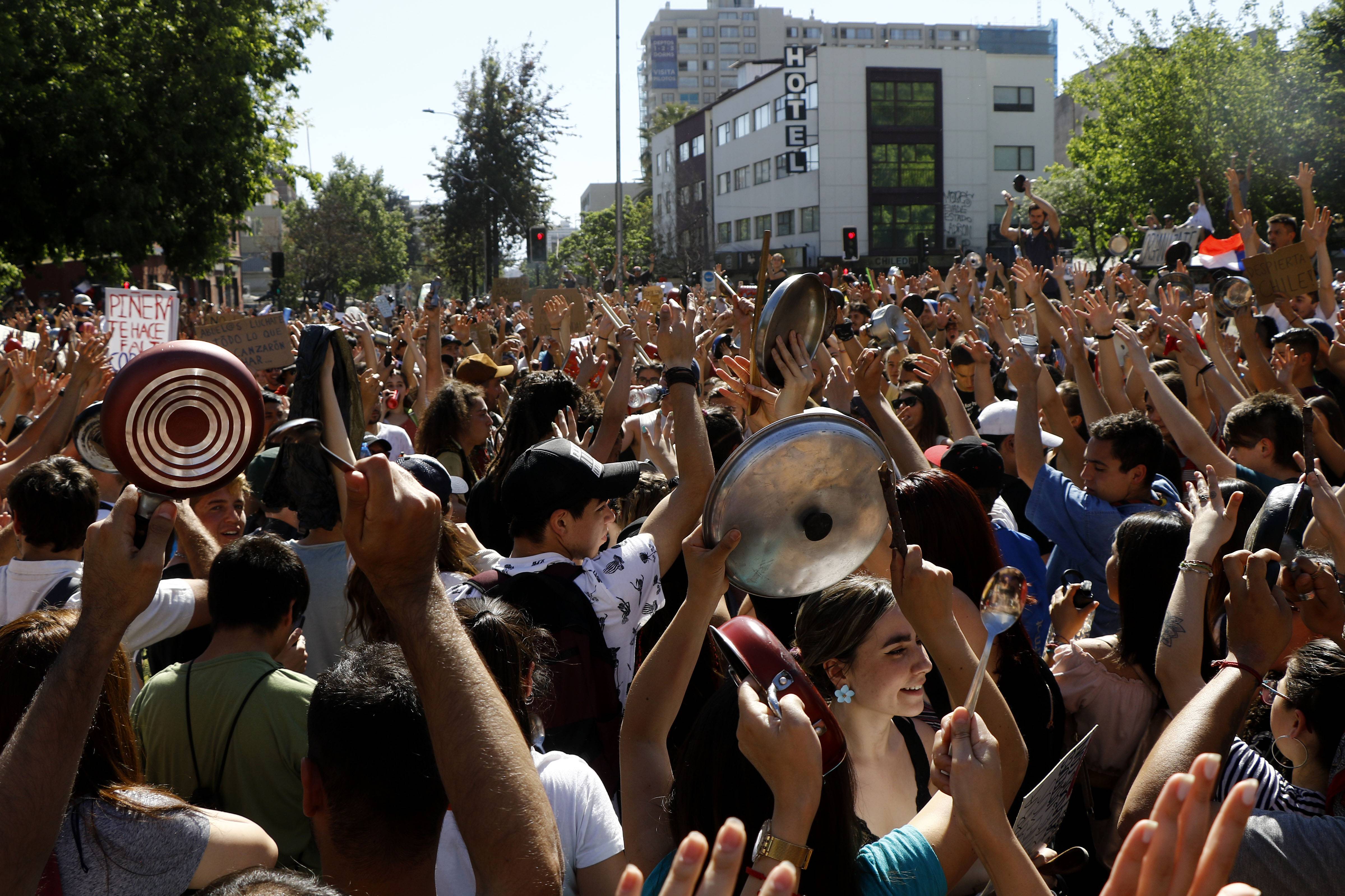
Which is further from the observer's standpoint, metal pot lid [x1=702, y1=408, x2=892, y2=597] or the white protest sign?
metal pot lid [x1=702, y1=408, x2=892, y2=597]

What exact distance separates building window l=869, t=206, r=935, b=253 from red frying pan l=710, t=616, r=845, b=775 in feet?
201

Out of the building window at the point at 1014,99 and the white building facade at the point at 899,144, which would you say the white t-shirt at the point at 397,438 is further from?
the building window at the point at 1014,99

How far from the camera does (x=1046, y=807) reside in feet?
7.75

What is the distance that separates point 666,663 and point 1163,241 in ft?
46.5

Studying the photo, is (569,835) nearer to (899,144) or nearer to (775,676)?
(775,676)

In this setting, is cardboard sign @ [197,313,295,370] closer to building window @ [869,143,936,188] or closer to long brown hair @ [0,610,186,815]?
long brown hair @ [0,610,186,815]

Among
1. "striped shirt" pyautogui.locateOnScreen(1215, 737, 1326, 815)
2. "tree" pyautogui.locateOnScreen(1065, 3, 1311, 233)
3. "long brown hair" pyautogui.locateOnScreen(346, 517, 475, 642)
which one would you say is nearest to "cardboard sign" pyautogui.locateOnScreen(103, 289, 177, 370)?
"long brown hair" pyautogui.locateOnScreen(346, 517, 475, 642)

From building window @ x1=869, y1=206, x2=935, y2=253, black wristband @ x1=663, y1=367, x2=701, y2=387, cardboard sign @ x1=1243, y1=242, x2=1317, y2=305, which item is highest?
building window @ x1=869, y1=206, x2=935, y2=253

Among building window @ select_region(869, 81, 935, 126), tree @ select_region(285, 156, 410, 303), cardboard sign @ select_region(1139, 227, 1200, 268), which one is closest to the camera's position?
cardboard sign @ select_region(1139, 227, 1200, 268)

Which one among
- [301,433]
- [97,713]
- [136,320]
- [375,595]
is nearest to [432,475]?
[375,595]

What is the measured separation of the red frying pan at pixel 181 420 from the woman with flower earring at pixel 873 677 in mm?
1621

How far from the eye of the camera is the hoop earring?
9.10ft

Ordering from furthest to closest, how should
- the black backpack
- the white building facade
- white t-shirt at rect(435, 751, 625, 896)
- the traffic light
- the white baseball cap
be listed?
the white building facade → the traffic light → the white baseball cap → the black backpack → white t-shirt at rect(435, 751, 625, 896)

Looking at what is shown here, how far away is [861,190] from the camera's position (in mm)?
61406
